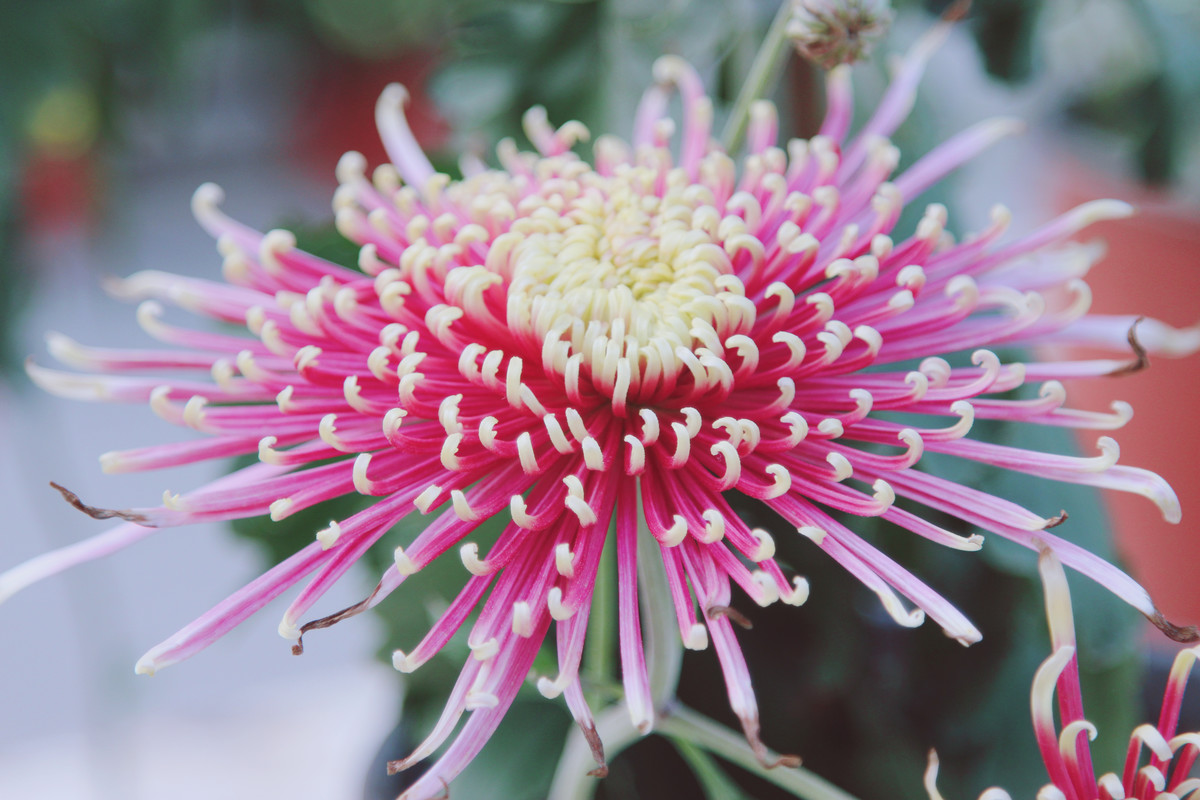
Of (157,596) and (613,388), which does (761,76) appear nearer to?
(613,388)

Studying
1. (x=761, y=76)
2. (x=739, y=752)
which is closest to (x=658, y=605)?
(x=739, y=752)

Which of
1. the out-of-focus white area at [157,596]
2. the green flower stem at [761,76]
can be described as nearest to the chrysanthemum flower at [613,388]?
the green flower stem at [761,76]

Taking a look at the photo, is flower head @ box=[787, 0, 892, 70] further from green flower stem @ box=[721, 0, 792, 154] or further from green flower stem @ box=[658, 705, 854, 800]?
green flower stem @ box=[658, 705, 854, 800]

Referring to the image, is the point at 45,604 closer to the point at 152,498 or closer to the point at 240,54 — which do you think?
the point at 152,498

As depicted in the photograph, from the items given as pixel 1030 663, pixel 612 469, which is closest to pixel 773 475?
pixel 612 469

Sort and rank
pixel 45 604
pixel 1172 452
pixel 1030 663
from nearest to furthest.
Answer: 1. pixel 1030 663
2. pixel 1172 452
3. pixel 45 604
